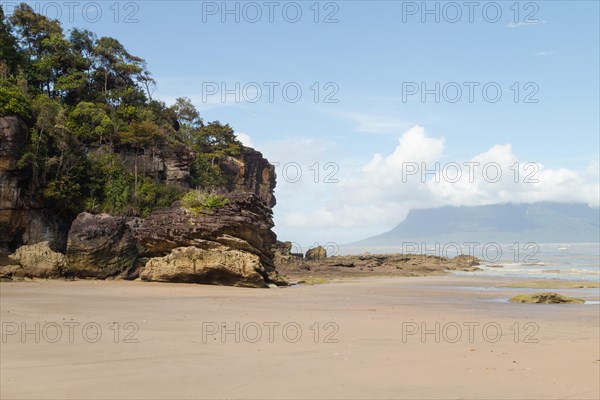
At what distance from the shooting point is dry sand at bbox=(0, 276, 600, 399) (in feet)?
21.2

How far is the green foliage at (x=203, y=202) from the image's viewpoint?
26.2 m

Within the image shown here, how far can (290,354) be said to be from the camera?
8.52 metres

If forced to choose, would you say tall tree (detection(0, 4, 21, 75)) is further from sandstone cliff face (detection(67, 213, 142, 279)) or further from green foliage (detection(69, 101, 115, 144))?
sandstone cliff face (detection(67, 213, 142, 279))

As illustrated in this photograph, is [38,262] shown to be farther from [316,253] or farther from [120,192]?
[316,253]

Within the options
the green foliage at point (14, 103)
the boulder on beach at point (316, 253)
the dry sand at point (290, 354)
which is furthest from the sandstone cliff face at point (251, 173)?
the dry sand at point (290, 354)

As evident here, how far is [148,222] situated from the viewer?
2597 centimetres

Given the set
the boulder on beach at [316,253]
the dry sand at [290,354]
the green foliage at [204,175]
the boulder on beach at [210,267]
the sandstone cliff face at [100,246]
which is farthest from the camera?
the boulder on beach at [316,253]

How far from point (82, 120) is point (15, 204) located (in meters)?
8.78

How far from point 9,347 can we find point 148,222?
1778 centimetres

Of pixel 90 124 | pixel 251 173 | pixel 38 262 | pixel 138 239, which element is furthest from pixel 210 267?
pixel 251 173

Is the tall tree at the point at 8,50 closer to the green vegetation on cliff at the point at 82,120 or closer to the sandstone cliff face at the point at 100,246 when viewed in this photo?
the green vegetation on cliff at the point at 82,120

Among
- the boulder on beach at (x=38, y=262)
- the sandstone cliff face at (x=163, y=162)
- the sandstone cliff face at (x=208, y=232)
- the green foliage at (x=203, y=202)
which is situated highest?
the sandstone cliff face at (x=163, y=162)

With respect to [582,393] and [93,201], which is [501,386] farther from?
[93,201]

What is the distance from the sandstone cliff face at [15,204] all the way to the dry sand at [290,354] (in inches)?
446
